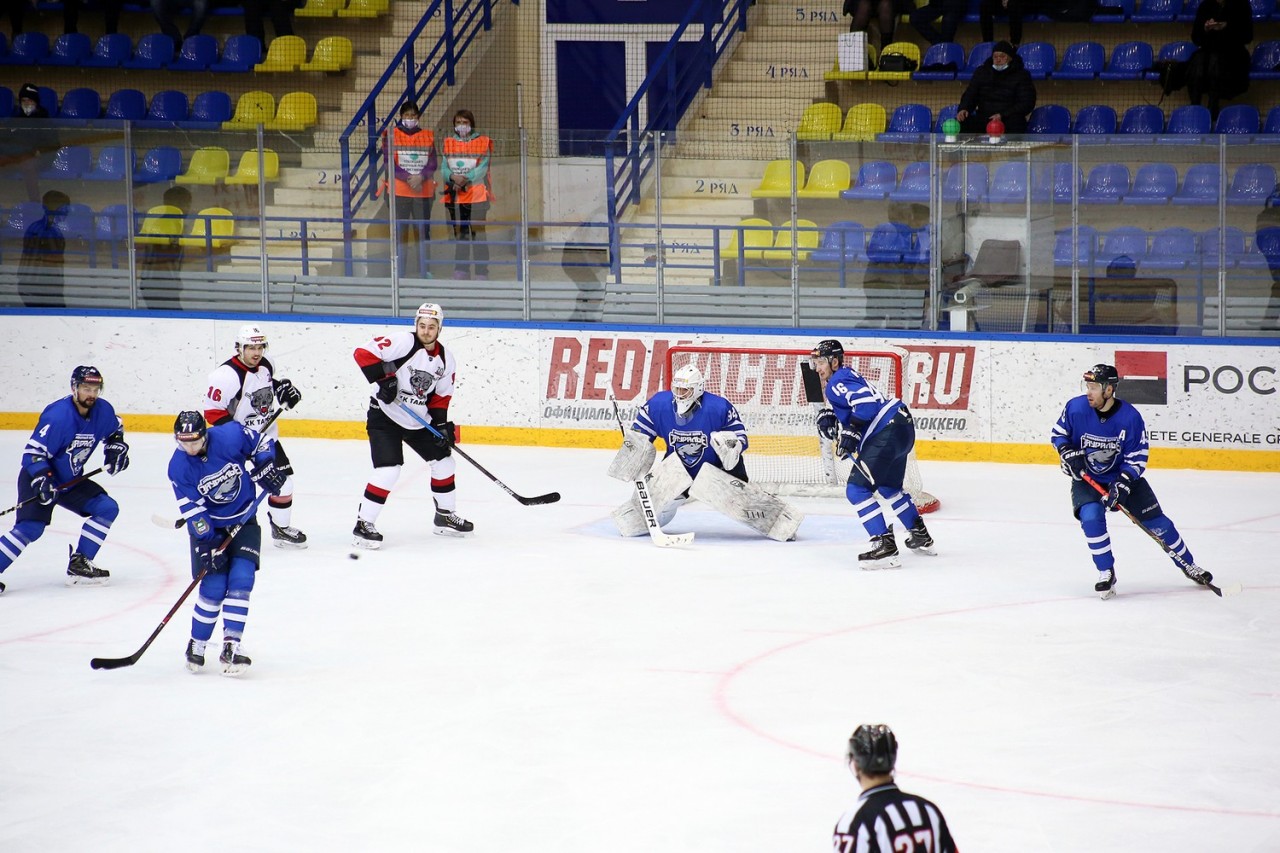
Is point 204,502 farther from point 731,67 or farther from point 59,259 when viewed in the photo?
point 731,67

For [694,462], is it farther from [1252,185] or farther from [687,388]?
[1252,185]

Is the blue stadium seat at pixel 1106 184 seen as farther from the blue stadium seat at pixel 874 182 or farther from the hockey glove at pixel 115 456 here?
the hockey glove at pixel 115 456

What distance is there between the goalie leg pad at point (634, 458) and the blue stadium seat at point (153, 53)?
9110mm

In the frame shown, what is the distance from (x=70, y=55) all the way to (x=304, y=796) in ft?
41.4

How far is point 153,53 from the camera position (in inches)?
588

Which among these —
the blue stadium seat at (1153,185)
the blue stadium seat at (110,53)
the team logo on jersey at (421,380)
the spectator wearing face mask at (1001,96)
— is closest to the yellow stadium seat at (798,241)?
the blue stadium seat at (1153,185)

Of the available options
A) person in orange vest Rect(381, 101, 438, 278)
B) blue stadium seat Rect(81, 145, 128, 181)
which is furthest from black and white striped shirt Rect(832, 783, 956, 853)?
blue stadium seat Rect(81, 145, 128, 181)

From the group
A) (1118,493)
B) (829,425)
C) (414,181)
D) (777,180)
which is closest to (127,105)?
(414,181)

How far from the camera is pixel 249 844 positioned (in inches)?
154

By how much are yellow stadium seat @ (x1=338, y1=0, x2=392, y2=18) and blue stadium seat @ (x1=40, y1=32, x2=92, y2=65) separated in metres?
2.62

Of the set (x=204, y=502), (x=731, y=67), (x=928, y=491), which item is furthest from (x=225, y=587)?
(x=731, y=67)

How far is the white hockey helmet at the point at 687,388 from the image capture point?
770 centimetres

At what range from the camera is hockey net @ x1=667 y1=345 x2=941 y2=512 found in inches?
380

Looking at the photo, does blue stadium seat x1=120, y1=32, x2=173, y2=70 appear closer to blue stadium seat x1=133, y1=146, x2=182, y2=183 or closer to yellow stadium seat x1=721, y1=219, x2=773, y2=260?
blue stadium seat x1=133, y1=146, x2=182, y2=183
